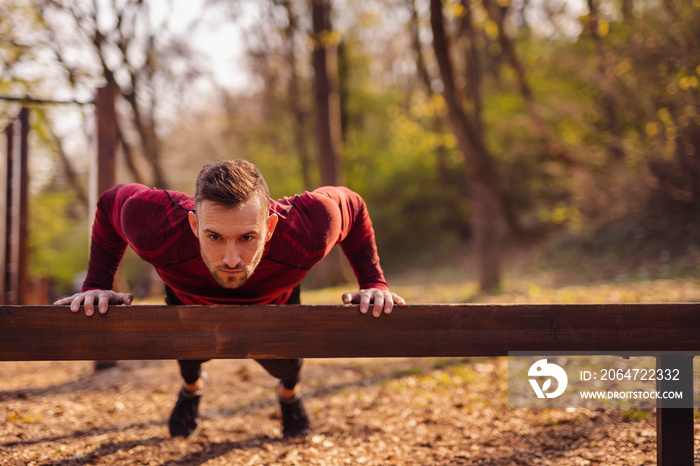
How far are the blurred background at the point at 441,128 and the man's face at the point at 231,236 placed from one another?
3.89m

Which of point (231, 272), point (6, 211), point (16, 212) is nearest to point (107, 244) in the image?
point (231, 272)

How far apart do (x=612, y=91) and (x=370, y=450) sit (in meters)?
9.90

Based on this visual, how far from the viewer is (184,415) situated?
135 inches

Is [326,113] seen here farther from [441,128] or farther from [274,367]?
[274,367]

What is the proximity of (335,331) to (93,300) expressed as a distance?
3.49 feet

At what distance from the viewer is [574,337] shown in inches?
88.6

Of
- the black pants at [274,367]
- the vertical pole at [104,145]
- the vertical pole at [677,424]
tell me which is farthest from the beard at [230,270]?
the vertical pole at [104,145]

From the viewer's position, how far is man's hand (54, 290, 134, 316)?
7.11ft

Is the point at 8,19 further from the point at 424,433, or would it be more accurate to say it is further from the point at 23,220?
the point at 424,433

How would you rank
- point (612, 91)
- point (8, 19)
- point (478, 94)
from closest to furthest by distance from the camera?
point (8, 19), point (612, 91), point (478, 94)

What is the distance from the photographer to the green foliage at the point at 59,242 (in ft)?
53.3

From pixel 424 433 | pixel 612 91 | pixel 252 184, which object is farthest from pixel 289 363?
pixel 612 91

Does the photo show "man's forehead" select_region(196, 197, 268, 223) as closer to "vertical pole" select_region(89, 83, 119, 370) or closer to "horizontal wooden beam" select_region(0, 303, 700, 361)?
"horizontal wooden beam" select_region(0, 303, 700, 361)

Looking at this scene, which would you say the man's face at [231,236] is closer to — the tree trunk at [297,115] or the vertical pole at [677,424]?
the vertical pole at [677,424]
